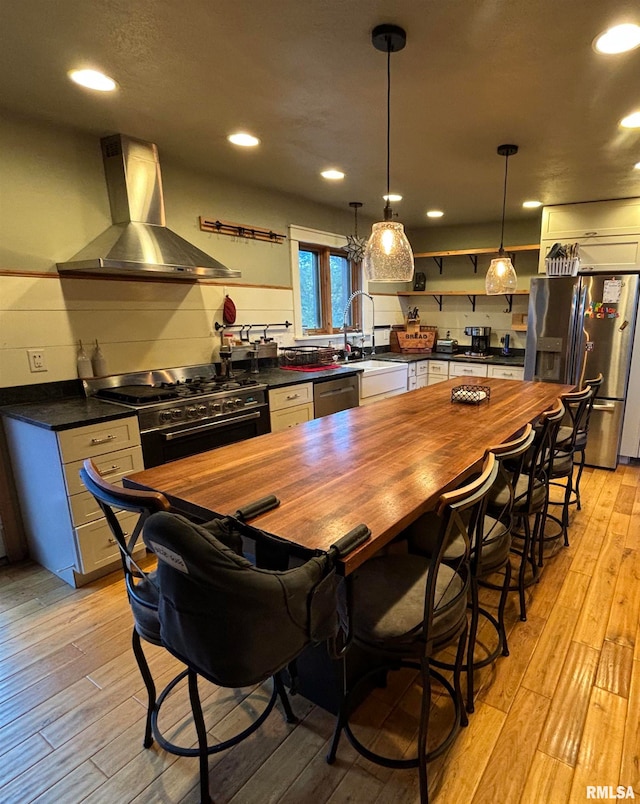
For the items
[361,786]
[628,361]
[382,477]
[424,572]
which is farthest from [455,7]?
[628,361]

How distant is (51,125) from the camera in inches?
92.8

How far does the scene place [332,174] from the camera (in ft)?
10.5

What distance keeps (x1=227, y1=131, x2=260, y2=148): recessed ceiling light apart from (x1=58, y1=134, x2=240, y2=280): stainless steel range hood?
51 cm

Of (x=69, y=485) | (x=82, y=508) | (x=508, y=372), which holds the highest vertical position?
(x=508, y=372)

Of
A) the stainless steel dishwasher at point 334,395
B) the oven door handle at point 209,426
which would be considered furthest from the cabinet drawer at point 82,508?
the stainless steel dishwasher at point 334,395

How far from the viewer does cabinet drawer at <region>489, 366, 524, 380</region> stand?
4.54 meters

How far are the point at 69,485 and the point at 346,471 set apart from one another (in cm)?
146

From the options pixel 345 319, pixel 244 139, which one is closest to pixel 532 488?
pixel 244 139

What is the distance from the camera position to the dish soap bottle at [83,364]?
2613 mm

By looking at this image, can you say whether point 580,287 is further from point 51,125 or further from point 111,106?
point 51,125

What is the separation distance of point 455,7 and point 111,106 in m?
1.63

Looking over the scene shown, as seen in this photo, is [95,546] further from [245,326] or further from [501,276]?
[501,276]

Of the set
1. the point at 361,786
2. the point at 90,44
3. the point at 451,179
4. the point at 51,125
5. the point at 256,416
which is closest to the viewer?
the point at 361,786

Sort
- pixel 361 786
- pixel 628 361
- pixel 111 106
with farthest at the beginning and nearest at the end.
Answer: pixel 628 361 < pixel 111 106 < pixel 361 786
